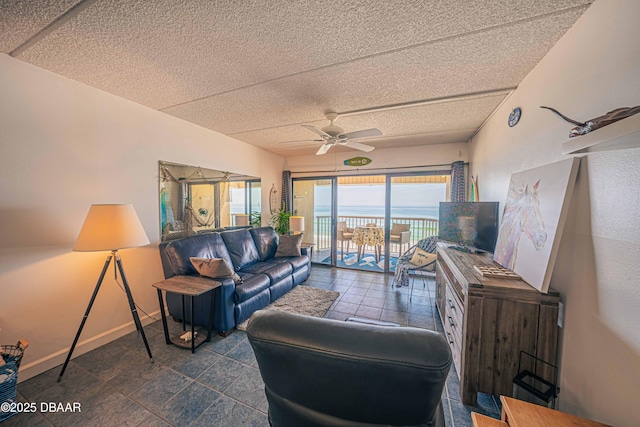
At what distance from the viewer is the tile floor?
1.48 m

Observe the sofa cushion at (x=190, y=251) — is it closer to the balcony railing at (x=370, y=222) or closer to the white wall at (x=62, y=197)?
the white wall at (x=62, y=197)

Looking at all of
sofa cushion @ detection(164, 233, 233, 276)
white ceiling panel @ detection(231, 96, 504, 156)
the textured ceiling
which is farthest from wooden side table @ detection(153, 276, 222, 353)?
white ceiling panel @ detection(231, 96, 504, 156)

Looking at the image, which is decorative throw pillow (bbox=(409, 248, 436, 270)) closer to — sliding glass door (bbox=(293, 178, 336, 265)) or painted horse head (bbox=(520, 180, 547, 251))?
painted horse head (bbox=(520, 180, 547, 251))

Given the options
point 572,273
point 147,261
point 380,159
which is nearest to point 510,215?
point 572,273

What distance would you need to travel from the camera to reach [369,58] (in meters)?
1.73

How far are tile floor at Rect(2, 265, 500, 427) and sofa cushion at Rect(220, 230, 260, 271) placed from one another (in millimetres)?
1118

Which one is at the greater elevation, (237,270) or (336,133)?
(336,133)

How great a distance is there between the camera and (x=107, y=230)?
6.16 feet

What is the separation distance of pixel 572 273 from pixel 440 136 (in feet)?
9.72

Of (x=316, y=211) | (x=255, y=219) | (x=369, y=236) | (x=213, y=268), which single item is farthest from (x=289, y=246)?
(x=369, y=236)

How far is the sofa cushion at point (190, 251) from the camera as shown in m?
2.54

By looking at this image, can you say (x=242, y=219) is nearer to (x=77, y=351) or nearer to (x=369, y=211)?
(x=77, y=351)

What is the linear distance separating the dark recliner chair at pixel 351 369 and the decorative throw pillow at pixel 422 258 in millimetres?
2799

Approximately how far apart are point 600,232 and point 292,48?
6.95ft
